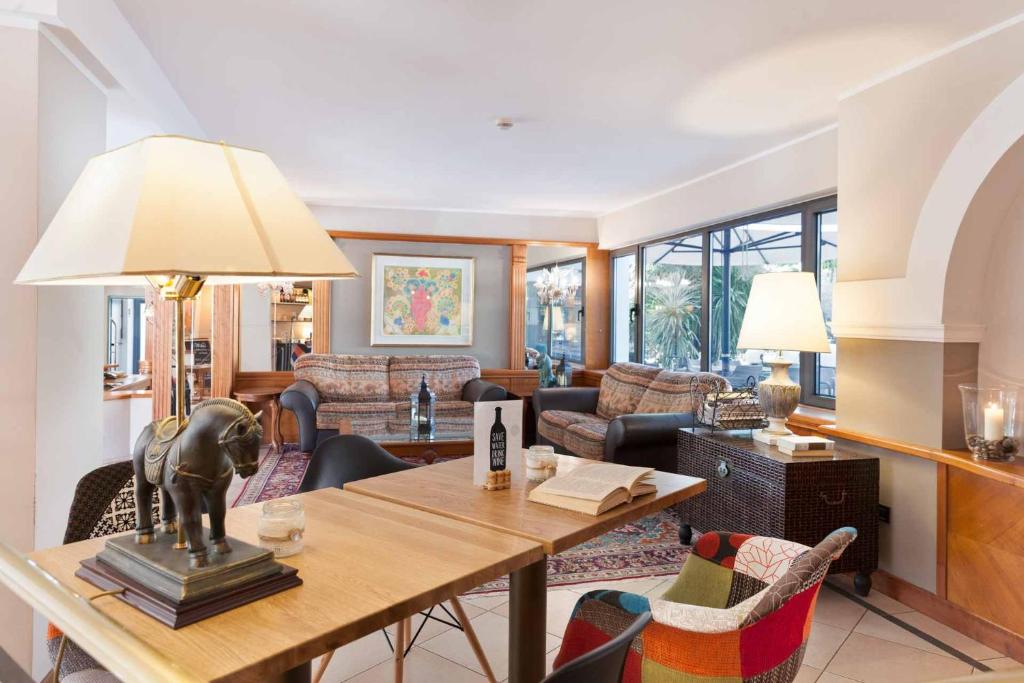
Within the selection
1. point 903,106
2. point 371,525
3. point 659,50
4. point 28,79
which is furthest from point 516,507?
point 903,106

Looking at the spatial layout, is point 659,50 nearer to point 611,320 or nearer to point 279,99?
point 279,99

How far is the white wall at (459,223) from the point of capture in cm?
670

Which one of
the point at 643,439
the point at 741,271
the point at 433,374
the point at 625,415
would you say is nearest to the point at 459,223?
the point at 433,374

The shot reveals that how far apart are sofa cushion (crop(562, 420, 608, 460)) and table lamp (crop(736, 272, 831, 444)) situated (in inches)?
56.4

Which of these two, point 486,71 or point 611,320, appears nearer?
point 486,71

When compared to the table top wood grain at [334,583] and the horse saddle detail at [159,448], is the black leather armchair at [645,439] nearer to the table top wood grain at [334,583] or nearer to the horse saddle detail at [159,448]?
the table top wood grain at [334,583]

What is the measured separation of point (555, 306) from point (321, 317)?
2.62 metres

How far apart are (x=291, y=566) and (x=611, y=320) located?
6205 mm

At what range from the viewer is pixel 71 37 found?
2.19m

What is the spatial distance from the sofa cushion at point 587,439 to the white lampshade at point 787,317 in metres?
1.58

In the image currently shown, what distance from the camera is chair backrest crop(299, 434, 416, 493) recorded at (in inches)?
93.8

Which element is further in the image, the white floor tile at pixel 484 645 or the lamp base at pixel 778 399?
the lamp base at pixel 778 399

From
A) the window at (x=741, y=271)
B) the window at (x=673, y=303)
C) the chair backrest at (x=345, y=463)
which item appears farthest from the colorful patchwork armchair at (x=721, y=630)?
the window at (x=673, y=303)

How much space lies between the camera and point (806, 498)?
2.89 m
